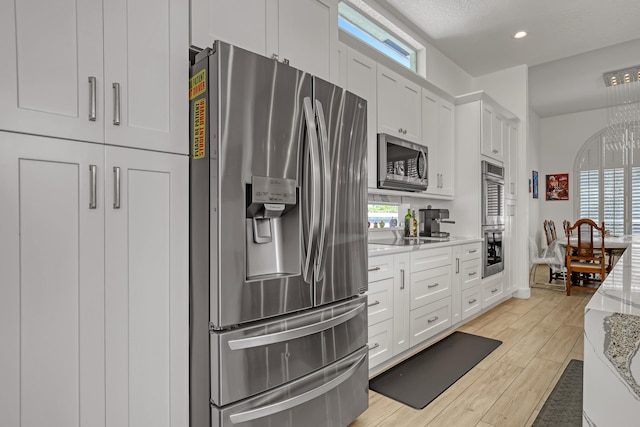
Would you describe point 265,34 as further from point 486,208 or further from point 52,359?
point 486,208

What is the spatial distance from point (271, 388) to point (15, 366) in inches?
33.9

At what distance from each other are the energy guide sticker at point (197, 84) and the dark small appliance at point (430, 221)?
3.06 m

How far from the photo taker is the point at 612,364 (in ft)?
2.62

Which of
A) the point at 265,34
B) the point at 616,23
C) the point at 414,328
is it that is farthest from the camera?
the point at 616,23

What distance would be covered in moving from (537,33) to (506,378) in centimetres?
381

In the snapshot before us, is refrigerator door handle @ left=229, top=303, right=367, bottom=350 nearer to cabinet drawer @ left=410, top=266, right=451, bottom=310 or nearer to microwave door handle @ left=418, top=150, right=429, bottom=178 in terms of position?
cabinet drawer @ left=410, top=266, right=451, bottom=310

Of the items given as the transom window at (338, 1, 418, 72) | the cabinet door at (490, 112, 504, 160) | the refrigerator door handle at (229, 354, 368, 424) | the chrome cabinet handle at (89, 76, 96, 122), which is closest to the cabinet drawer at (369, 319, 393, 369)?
the refrigerator door handle at (229, 354, 368, 424)

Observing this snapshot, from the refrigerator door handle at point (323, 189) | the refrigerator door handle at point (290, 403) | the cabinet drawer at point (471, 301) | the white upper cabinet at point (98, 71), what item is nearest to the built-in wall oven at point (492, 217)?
the cabinet drawer at point (471, 301)

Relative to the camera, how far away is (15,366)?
1037 mm

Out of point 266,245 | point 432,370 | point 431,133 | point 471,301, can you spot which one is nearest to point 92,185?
point 266,245

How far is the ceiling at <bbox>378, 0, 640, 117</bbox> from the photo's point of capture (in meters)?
3.54

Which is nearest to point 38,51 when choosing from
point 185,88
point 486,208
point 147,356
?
point 185,88

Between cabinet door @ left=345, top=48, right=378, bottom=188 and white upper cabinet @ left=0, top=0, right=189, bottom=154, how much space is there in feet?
5.04

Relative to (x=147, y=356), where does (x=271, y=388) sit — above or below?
below
